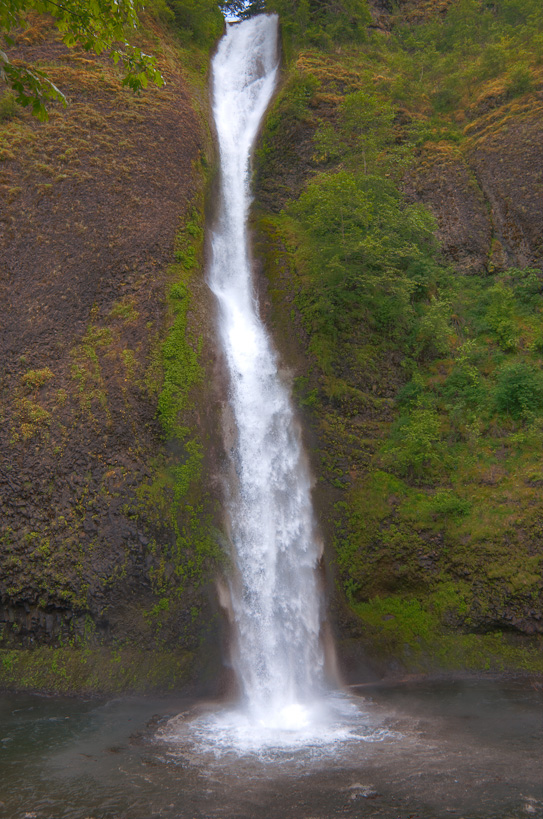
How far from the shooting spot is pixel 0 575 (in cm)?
1229

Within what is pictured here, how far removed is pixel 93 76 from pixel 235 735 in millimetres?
24407

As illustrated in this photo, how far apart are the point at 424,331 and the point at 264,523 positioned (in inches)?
313

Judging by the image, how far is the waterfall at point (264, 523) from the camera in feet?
35.7

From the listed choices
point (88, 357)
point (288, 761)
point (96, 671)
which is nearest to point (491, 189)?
point (88, 357)

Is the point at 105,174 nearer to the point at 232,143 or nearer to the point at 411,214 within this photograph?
the point at 232,143

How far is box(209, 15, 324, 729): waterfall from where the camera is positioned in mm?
10883

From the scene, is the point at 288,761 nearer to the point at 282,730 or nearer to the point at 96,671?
the point at 282,730

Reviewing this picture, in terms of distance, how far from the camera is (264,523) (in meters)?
12.7

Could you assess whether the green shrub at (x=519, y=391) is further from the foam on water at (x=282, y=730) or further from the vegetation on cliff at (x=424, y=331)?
the foam on water at (x=282, y=730)

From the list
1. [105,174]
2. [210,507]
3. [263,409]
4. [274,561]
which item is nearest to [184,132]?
[105,174]

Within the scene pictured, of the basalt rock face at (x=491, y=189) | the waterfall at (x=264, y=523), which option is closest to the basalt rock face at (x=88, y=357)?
the waterfall at (x=264, y=523)

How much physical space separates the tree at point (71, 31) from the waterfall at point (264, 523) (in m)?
9.38

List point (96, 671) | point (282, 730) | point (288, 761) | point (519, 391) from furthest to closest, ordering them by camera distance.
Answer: point (519, 391) < point (96, 671) < point (282, 730) < point (288, 761)

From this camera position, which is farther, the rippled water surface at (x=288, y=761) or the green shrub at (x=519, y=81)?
the green shrub at (x=519, y=81)
